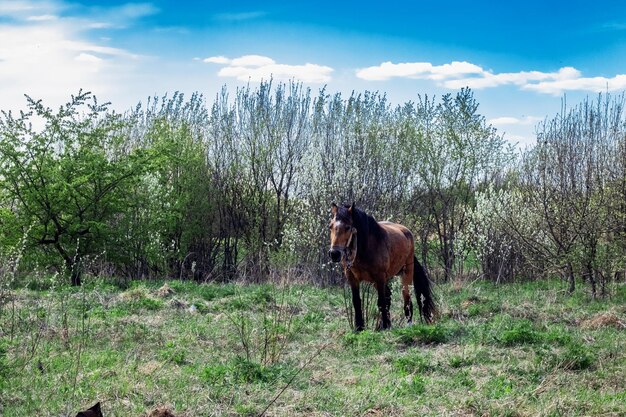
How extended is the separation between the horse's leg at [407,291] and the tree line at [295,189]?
4.97 metres

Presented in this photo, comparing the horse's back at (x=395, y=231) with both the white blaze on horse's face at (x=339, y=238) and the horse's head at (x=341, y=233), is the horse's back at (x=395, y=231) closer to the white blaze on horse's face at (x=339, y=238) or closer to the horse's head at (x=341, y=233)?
the horse's head at (x=341, y=233)

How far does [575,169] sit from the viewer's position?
15.7m

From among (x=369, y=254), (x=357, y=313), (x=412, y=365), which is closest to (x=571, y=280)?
(x=369, y=254)

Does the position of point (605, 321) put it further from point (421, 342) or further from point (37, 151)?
point (37, 151)

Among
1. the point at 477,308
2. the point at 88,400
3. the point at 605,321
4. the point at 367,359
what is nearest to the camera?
the point at 88,400

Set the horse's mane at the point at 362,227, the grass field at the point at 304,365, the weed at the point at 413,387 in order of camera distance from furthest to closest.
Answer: the horse's mane at the point at 362,227, the weed at the point at 413,387, the grass field at the point at 304,365

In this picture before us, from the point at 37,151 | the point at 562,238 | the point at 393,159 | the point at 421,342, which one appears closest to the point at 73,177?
the point at 37,151

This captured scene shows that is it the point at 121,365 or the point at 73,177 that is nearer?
the point at 121,365

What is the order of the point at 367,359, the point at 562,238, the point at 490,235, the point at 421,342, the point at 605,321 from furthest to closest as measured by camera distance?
the point at 490,235, the point at 562,238, the point at 605,321, the point at 421,342, the point at 367,359

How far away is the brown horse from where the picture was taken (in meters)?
9.11

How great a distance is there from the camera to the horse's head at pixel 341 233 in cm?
897

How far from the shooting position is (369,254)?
959 cm

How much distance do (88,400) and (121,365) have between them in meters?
1.36

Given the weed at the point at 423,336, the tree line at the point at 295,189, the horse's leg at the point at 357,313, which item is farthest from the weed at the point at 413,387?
the tree line at the point at 295,189
